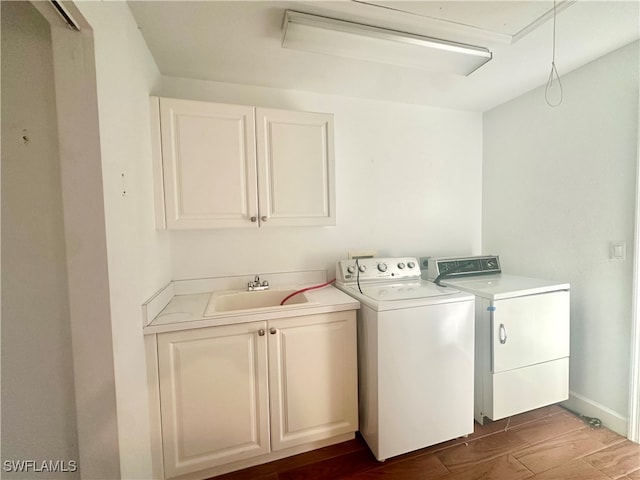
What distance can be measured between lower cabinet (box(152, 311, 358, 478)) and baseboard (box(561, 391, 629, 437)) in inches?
62.5

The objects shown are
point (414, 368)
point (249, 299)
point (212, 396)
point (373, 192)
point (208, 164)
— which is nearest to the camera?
point (212, 396)

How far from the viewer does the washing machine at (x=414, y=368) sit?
137 centimetres

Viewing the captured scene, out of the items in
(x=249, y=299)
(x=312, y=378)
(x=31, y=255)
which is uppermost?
(x=31, y=255)

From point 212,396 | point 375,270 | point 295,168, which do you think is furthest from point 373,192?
point 212,396

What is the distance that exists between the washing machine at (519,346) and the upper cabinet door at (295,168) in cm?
113

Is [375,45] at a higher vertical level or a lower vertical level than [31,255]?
higher

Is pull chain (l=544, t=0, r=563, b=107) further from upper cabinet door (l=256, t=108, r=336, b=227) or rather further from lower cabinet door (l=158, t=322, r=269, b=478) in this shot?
lower cabinet door (l=158, t=322, r=269, b=478)

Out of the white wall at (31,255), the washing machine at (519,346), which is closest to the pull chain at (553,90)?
the washing machine at (519,346)

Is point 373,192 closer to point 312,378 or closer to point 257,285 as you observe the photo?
point 257,285

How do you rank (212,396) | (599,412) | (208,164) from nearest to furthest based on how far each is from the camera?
(212,396) < (208,164) < (599,412)

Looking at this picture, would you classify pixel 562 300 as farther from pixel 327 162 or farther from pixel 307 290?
pixel 327 162

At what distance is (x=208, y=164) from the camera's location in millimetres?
1524

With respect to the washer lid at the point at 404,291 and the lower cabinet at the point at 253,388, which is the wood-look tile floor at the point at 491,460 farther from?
the washer lid at the point at 404,291

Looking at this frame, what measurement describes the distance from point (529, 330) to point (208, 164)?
2.23 meters
